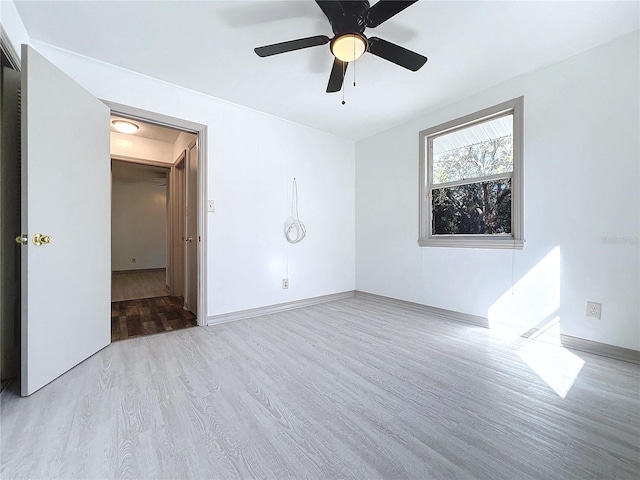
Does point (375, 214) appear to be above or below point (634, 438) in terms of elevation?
above

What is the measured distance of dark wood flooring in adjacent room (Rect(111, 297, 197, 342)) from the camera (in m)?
2.78

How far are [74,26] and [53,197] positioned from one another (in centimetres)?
127

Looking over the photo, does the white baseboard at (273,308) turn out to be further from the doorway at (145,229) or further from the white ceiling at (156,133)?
the white ceiling at (156,133)

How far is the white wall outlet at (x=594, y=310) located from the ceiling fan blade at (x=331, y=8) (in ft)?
9.55

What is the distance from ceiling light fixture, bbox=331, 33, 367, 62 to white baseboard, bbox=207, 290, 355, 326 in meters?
2.73

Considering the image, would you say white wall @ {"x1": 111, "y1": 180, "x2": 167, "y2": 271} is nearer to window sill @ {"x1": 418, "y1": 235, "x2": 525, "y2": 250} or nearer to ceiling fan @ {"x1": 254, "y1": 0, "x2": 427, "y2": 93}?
ceiling fan @ {"x1": 254, "y1": 0, "x2": 427, "y2": 93}

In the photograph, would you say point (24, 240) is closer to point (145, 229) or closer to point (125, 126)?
point (125, 126)

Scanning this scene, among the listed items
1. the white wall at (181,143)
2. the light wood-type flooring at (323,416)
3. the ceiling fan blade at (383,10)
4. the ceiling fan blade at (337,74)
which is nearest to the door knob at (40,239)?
the light wood-type flooring at (323,416)

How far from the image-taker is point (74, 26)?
1.96 metres

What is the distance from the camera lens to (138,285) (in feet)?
17.8

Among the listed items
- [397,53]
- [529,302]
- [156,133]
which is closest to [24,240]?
[397,53]

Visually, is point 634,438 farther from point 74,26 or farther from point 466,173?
point 74,26

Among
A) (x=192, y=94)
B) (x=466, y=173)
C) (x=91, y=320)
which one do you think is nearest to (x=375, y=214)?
(x=466, y=173)

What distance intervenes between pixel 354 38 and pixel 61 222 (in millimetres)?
2355
